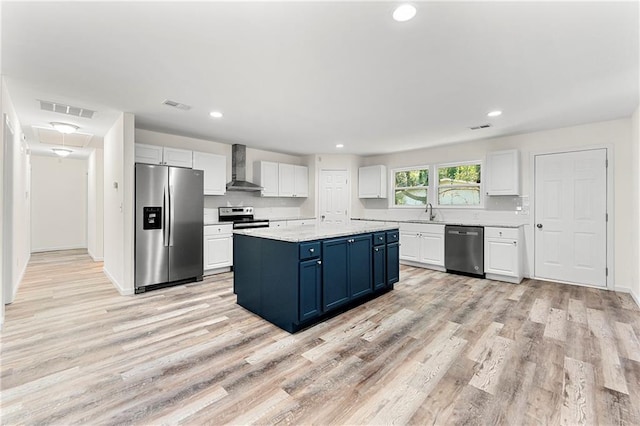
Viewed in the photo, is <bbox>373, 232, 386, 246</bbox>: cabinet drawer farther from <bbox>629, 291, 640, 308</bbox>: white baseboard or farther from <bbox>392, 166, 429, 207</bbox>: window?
<bbox>629, 291, 640, 308</bbox>: white baseboard

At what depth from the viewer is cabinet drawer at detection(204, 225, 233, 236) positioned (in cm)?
483

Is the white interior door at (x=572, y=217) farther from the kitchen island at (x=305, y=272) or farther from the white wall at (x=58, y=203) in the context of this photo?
the white wall at (x=58, y=203)

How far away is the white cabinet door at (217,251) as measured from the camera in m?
4.83

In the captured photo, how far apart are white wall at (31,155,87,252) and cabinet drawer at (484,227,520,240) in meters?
10.0

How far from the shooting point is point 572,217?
440 centimetres

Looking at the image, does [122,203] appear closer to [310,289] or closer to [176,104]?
[176,104]

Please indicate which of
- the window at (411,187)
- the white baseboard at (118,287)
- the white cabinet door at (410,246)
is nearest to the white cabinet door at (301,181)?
the window at (411,187)

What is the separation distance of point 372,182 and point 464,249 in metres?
2.57

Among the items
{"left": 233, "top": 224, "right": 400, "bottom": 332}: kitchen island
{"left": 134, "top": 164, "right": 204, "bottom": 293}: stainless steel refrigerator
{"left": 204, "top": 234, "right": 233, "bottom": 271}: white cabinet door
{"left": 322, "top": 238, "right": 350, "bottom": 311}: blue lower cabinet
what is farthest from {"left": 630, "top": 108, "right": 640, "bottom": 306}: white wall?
{"left": 134, "top": 164, "right": 204, "bottom": 293}: stainless steel refrigerator

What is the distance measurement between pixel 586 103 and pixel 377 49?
2.99m

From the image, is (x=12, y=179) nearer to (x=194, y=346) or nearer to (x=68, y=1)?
(x=68, y=1)

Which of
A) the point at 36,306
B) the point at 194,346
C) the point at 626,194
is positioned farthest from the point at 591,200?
the point at 36,306

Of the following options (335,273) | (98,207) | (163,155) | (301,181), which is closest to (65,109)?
(163,155)

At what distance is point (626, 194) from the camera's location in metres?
3.99
